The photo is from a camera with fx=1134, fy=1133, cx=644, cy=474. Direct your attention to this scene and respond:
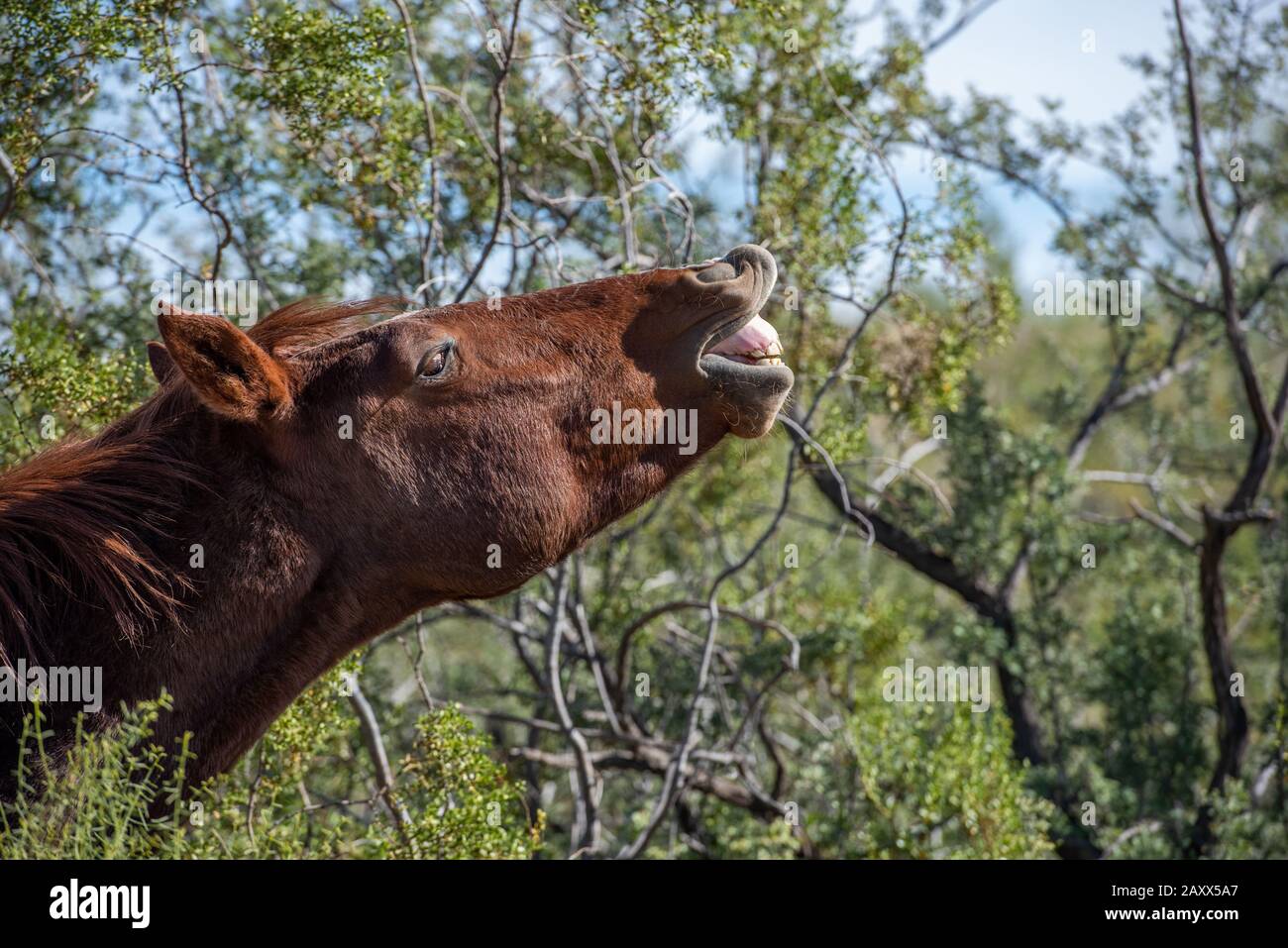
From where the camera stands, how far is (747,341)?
3.52m

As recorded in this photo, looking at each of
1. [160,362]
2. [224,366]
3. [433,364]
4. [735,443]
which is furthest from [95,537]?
[735,443]

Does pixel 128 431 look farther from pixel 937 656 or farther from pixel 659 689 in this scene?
pixel 937 656

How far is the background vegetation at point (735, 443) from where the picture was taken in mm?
4891

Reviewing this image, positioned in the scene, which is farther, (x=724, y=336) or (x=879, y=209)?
(x=879, y=209)

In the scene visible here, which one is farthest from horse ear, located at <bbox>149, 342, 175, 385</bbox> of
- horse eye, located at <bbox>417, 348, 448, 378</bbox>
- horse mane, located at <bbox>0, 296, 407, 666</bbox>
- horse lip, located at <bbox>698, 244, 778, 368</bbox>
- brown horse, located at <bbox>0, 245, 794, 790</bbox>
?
horse lip, located at <bbox>698, 244, 778, 368</bbox>

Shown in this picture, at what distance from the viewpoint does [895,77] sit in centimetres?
726

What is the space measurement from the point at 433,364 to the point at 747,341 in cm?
96

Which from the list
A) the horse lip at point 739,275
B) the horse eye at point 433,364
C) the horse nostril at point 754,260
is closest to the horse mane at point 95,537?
the horse eye at point 433,364

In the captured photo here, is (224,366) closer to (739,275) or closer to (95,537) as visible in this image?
(95,537)

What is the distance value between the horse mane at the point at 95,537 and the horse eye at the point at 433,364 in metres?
0.63
